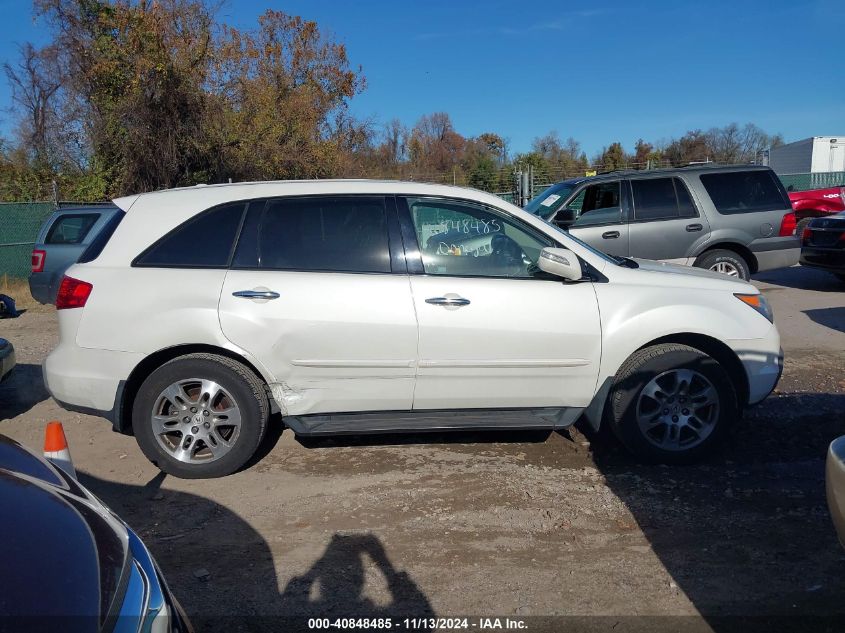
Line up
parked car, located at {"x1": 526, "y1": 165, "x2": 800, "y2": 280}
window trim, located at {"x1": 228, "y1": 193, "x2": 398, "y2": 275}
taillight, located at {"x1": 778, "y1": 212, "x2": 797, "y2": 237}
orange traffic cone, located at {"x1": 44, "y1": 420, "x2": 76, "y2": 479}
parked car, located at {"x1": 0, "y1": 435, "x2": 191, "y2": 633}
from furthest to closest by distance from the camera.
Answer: taillight, located at {"x1": 778, "y1": 212, "x2": 797, "y2": 237} < parked car, located at {"x1": 526, "y1": 165, "x2": 800, "y2": 280} < window trim, located at {"x1": 228, "y1": 193, "x2": 398, "y2": 275} < orange traffic cone, located at {"x1": 44, "y1": 420, "x2": 76, "y2": 479} < parked car, located at {"x1": 0, "y1": 435, "x2": 191, "y2": 633}

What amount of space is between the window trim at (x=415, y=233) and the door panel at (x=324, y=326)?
15cm

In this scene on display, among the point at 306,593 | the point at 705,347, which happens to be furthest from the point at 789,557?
the point at 306,593

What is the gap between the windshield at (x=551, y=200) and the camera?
993 cm

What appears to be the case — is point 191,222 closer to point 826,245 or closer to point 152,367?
point 152,367

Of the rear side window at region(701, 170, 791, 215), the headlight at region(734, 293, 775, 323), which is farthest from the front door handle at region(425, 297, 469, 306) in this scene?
the rear side window at region(701, 170, 791, 215)

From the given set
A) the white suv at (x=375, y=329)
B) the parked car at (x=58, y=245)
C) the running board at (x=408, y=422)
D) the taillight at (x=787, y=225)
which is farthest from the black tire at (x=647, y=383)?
the parked car at (x=58, y=245)

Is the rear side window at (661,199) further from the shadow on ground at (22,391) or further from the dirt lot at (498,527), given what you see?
the shadow on ground at (22,391)

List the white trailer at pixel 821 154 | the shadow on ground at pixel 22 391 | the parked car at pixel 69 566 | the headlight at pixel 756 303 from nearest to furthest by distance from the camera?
the parked car at pixel 69 566 < the headlight at pixel 756 303 < the shadow on ground at pixel 22 391 < the white trailer at pixel 821 154

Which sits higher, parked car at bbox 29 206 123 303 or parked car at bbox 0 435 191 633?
parked car at bbox 29 206 123 303

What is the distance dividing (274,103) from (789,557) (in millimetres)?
24640

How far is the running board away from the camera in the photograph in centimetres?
443

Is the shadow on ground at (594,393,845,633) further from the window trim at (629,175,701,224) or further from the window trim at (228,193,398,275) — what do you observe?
the window trim at (629,175,701,224)

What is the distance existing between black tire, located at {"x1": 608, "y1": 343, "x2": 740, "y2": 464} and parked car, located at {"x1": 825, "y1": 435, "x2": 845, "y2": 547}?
169 cm

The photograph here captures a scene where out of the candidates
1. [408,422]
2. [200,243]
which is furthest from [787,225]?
[200,243]
